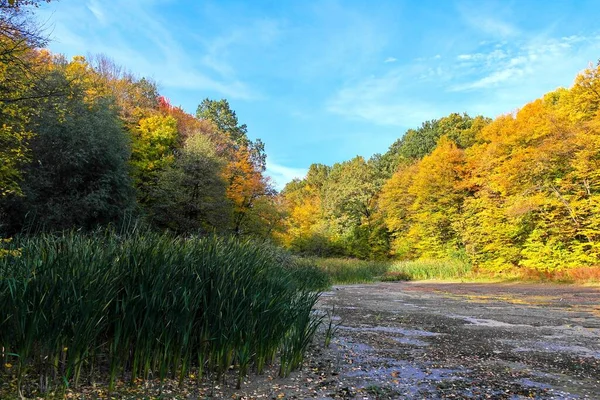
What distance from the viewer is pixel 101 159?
19641 mm

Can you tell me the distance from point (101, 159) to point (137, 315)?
18.5m

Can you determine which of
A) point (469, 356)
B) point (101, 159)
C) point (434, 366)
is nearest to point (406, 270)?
point (101, 159)

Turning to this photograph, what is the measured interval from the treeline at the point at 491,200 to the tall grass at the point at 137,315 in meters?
25.0

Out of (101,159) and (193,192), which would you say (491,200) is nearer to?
(193,192)

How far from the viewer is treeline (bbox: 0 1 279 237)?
997 cm

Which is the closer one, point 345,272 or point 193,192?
point 345,272

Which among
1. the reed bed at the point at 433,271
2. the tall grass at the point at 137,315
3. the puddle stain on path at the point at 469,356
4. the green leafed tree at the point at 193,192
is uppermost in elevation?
the green leafed tree at the point at 193,192

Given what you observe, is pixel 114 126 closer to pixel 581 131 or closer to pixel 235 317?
pixel 235 317

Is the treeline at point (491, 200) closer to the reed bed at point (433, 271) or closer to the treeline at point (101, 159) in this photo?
the reed bed at point (433, 271)

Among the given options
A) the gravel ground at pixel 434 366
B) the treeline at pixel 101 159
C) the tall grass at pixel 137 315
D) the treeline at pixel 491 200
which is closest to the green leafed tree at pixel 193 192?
the treeline at pixel 101 159

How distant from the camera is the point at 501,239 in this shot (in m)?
29.8

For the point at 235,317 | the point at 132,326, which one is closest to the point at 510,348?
the point at 235,317

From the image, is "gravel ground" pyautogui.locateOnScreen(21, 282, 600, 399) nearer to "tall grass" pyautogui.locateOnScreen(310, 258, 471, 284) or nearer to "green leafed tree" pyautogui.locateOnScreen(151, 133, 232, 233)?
"tall grass" pyautogui.locateOnScreen(310, 258, 471, 284)

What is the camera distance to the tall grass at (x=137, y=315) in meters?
3.03
